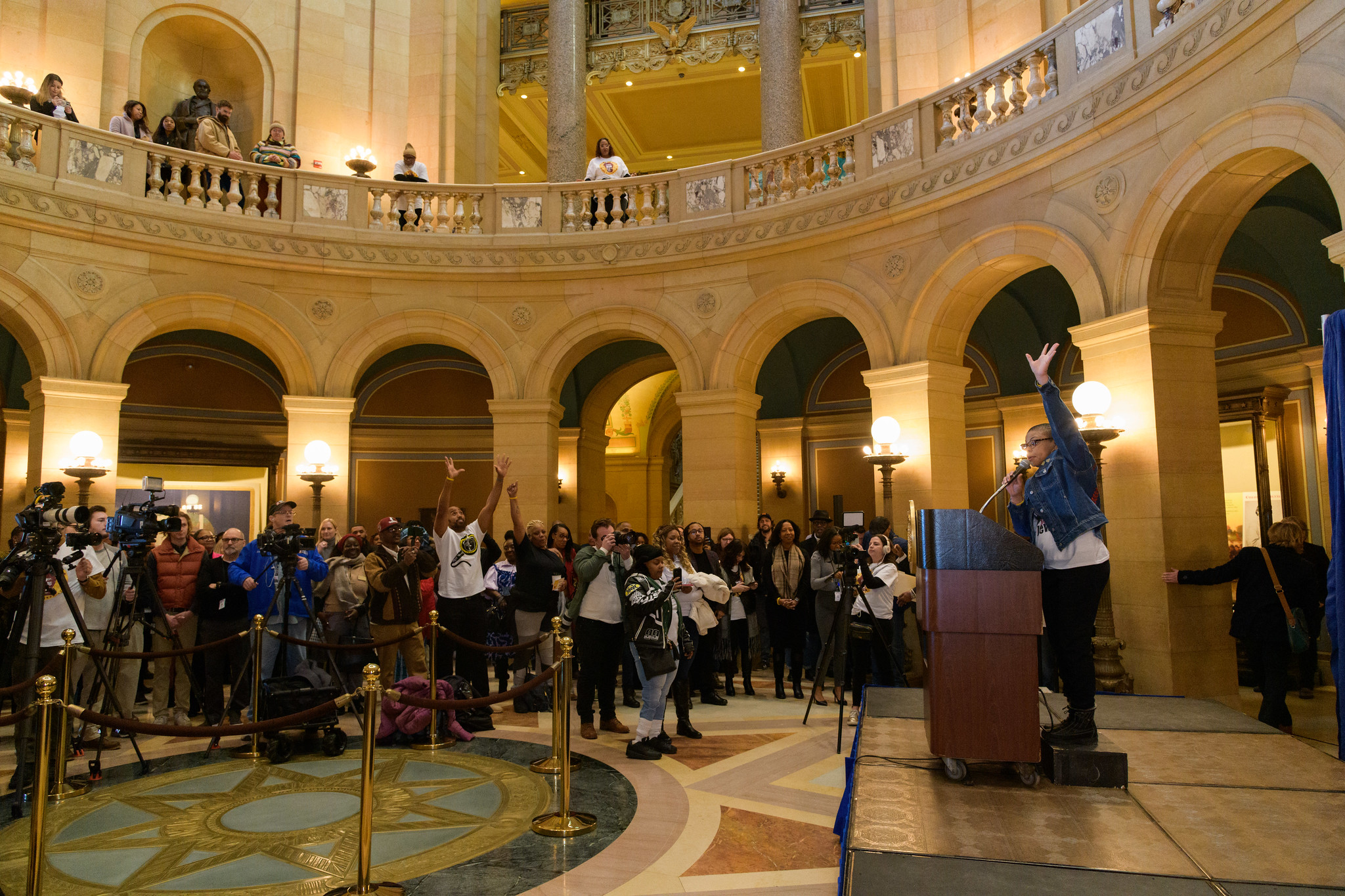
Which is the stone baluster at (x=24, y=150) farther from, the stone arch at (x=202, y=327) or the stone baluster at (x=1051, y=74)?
the stone baluster at (x=1051, y=74)

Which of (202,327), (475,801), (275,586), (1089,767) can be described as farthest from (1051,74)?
(202,327)

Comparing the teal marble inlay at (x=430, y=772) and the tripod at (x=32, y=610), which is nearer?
the tripod at (x=32, y=610)

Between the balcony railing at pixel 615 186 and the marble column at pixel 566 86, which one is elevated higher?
the marble column at pixel 566 86

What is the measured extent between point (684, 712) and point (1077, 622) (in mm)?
3495

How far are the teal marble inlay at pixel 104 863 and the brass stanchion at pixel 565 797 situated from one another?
75.3 inches

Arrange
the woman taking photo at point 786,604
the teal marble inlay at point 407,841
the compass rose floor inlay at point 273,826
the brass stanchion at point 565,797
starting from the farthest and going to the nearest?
the woman taking photo at point 786,604 → the brass stanchion at point 565,797 → the teal marble inlay at point 407,841 → the compass rose floor inlay at point 273,826

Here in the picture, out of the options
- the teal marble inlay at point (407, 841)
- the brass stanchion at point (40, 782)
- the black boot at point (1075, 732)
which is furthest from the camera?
the teal marble inlay at point (407, 841)

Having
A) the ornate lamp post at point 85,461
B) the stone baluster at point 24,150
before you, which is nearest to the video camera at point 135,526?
the ornate lamp post at point 85,461

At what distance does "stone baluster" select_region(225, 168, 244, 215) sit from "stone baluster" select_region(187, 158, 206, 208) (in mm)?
322

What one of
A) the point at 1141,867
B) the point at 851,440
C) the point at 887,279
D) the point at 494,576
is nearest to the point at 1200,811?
the point at 1141,867

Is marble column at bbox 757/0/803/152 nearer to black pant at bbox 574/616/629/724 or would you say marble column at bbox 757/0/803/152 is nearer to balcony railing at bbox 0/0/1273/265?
balcony railing at bbox 0/0/1273/265

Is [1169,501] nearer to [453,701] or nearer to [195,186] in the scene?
[453,701]

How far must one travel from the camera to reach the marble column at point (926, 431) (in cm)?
999

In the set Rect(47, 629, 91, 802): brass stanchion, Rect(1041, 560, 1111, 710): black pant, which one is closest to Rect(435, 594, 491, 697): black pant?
Rect(47, 629, 91, 802): brass stanchion
